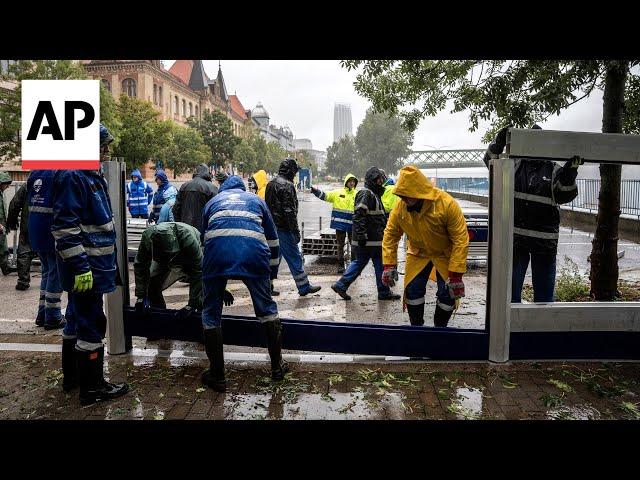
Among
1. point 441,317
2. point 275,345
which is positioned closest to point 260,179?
point 441,317

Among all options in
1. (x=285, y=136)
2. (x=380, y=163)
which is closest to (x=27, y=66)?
(x=380, y=163)

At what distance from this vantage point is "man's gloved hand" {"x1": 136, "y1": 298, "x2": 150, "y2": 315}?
15.8 feet

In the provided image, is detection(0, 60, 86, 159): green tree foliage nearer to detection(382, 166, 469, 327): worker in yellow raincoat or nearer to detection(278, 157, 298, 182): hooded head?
detection(278, 157, 298, 182): hooded head

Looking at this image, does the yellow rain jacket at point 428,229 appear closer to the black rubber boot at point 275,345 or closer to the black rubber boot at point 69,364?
the black rubber boot at point 275,345

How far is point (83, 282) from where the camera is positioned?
375cm

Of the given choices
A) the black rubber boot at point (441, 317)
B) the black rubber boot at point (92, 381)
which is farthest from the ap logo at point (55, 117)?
the black rubber boot at point (441, 317)

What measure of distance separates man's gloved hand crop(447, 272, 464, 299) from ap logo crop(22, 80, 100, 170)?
3532 mm

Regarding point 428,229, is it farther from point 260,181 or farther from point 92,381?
point 260,181

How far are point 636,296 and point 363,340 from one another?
4852 mm
